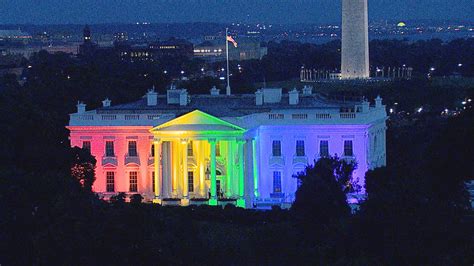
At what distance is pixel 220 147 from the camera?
7488 cm

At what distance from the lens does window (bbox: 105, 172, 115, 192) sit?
76062mm

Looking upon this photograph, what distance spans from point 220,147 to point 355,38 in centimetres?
10133

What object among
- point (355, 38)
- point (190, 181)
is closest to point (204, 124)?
point (190, 181)

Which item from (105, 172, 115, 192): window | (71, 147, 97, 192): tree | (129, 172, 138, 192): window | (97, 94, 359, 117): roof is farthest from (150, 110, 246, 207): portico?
(71, 147, 97, 192): tree

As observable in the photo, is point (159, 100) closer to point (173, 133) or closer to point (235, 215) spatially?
point (173, 133)

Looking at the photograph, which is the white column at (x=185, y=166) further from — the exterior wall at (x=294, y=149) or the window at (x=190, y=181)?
the exterior wall at (x=294, y=149)

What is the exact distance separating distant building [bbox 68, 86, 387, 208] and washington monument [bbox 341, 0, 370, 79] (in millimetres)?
93724

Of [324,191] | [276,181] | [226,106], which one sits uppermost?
[226,106]

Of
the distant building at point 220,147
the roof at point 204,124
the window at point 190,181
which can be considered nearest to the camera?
the roof at point 204,124

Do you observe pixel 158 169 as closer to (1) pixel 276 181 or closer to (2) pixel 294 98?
(1) pixel 276 181

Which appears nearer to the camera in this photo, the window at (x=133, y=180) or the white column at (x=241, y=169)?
the white column at (x=241, y=169)

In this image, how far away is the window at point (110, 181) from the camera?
7606 cm

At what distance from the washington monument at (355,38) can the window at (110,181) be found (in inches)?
3768

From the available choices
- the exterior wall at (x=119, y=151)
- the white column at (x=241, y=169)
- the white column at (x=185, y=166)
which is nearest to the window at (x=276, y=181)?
the white column at (x=241, y=169)
